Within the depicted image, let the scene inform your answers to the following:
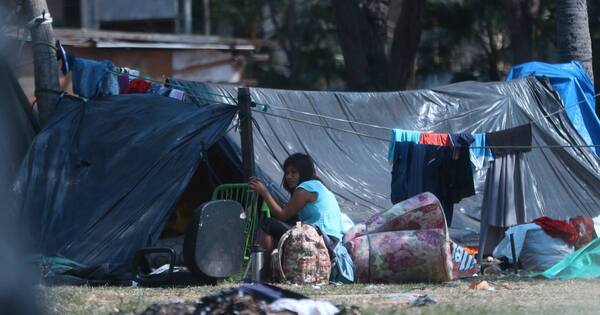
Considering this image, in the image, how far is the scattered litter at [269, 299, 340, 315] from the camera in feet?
21.4

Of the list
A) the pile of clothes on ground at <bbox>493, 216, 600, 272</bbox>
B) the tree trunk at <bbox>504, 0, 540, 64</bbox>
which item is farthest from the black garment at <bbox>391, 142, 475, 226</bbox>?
the tree trunk at <bbox>504, 0, 540, 64</bbox>

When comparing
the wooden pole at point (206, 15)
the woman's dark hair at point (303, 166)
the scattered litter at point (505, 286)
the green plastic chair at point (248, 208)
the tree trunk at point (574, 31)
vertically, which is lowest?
the scattered litter at point (505, 286)

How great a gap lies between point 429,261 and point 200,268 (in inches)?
77.0

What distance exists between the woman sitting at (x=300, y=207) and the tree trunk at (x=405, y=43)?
26.4 feet

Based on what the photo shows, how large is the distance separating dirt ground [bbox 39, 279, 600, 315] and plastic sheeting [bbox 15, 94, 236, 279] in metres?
1.06

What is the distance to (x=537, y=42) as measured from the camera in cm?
2406

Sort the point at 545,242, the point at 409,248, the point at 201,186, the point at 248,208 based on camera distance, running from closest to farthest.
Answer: the point at 409,248
the point at 545,242
the point at 248,208
the point at 201,186

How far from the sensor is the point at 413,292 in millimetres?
8539

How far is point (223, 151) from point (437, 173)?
2194mm

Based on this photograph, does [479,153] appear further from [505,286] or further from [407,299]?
[407,299]

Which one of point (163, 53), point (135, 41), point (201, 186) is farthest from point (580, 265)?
point (163, 53)

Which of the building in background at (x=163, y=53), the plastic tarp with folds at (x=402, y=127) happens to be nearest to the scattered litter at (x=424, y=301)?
the plastic tarp with folds at (x=402, y=127)

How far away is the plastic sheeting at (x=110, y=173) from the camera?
10.2m

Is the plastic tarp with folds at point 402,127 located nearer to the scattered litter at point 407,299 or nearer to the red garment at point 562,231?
the red garment at point 562,231
